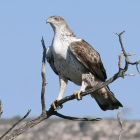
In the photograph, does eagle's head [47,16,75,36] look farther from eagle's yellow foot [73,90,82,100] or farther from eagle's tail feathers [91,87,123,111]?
eagle's yellow foot [73,90,82,100]

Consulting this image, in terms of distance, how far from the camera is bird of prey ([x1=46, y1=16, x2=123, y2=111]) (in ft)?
49.5

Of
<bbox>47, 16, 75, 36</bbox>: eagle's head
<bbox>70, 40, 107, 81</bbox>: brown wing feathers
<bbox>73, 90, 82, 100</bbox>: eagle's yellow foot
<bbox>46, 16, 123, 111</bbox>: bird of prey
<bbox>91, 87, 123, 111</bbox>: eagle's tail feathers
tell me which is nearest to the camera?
<bbox>73, 90, 82, 100</bbox>: eagle's yellow foot

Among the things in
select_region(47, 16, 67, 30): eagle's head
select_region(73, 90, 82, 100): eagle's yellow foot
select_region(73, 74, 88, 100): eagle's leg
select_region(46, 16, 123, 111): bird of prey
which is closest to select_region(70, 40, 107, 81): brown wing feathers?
select_region(46, 16, 123, 111): bird of prey

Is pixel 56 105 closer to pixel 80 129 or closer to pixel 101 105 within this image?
pixel 101 105

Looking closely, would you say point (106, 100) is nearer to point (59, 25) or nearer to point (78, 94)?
point (78, 94)

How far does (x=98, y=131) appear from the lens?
267ft

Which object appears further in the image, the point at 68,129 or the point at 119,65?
the point at 68,129

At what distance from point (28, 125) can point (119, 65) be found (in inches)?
67.3

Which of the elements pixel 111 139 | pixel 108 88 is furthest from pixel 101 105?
pixel 111 139

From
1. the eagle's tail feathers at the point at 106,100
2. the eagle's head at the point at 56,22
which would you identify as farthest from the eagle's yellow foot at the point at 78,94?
the eagle's head at the point at 56,22

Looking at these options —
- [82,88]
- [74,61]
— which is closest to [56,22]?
[74,61]

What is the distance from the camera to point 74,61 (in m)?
15.2

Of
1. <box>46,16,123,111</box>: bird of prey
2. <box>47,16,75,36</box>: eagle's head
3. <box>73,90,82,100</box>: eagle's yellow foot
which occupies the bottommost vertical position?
<box>73,90,82,100</box>: eagle's yellow foot

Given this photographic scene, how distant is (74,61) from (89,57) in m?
0.39
